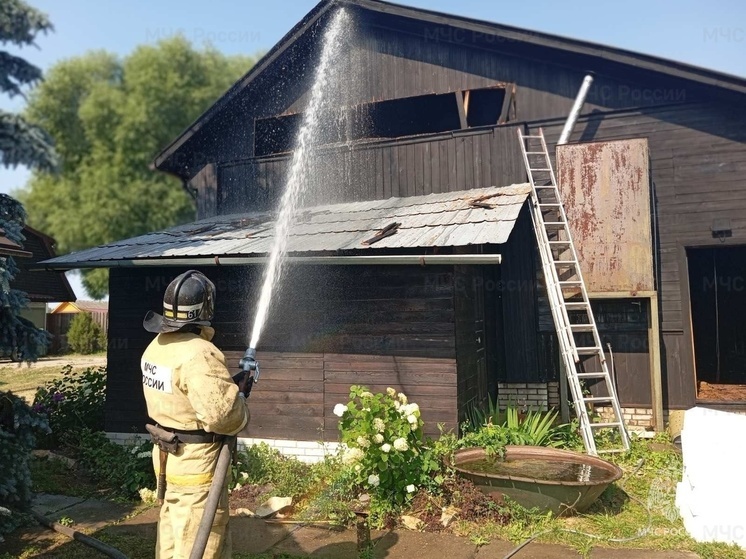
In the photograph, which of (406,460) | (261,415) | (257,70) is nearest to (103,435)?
(261,415)

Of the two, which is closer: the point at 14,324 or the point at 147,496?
the point at 14,324

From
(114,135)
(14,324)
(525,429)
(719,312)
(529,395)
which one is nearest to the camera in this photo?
(14,324)

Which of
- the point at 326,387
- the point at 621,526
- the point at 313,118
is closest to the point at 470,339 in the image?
the point at 326,387

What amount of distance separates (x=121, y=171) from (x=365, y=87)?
2586 centimetres

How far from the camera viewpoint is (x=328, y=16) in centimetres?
1185

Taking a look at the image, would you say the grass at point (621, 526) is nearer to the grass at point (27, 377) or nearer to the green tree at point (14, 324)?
the green tree at point (14, 324)

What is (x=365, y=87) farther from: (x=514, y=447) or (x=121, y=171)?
(x=121, y=171)

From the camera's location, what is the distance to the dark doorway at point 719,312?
46.7 ft

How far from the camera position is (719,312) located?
14773 mm

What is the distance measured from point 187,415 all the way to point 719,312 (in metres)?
15.0

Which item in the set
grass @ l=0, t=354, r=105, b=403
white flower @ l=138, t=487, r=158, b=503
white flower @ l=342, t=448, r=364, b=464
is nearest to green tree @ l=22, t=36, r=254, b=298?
grass @ l=0, t=354, r=105, b=403

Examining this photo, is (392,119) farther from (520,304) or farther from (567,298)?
(567,298)

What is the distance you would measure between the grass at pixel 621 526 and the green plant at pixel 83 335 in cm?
2494

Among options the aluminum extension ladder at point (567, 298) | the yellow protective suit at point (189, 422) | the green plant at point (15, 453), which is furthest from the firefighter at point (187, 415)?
the aluminum extension ladder at point (567, 298)
